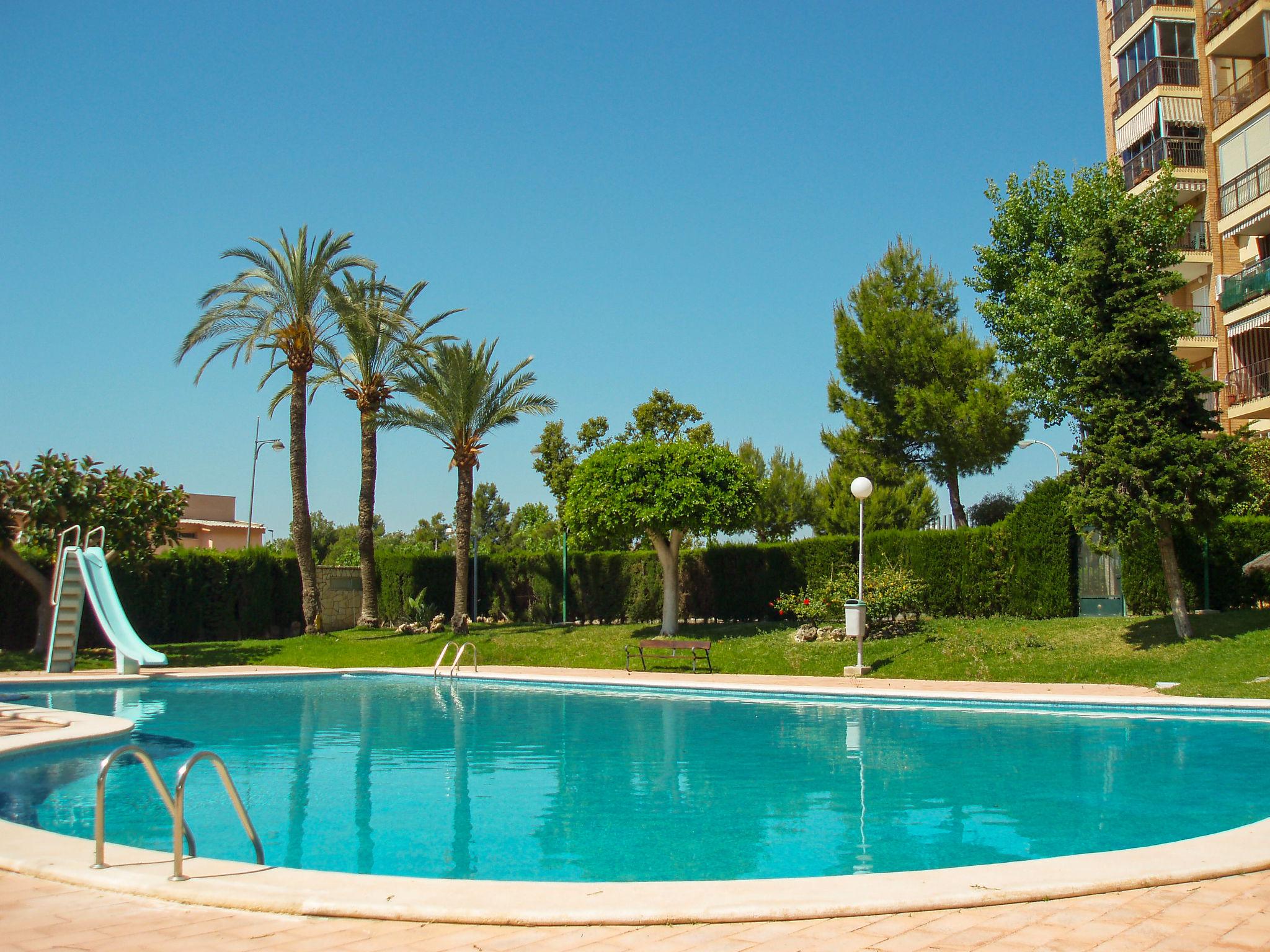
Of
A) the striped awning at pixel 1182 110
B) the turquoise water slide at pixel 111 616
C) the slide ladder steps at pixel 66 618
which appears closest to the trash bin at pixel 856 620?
the turquoise water slide at pixel 111 616

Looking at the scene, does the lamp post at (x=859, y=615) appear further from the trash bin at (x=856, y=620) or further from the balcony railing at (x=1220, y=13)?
the balcony railing at (x=1220, y=13)

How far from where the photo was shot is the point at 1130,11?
112 ft

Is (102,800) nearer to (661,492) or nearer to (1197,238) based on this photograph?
(661,492)

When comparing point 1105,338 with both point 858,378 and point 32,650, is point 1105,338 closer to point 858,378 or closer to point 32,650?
point 858,378

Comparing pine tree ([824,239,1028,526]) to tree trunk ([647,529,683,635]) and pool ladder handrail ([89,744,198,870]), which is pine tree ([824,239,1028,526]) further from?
pool ladder handrail ([89,744,198,870])

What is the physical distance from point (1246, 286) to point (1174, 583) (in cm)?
1486

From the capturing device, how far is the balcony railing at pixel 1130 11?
32656 millimetres

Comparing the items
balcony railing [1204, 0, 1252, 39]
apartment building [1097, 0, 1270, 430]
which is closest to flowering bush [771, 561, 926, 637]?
apartment building [1097, 0, 1270, 430]

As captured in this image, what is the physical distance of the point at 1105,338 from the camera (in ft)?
64.1

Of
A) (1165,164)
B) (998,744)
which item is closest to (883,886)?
(998,744)

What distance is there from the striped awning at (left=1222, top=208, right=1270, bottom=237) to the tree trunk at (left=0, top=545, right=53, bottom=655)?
1372 inches

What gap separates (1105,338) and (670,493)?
10616mm

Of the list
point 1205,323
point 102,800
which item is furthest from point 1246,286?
point 102,800

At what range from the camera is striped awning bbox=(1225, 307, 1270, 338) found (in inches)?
1118
